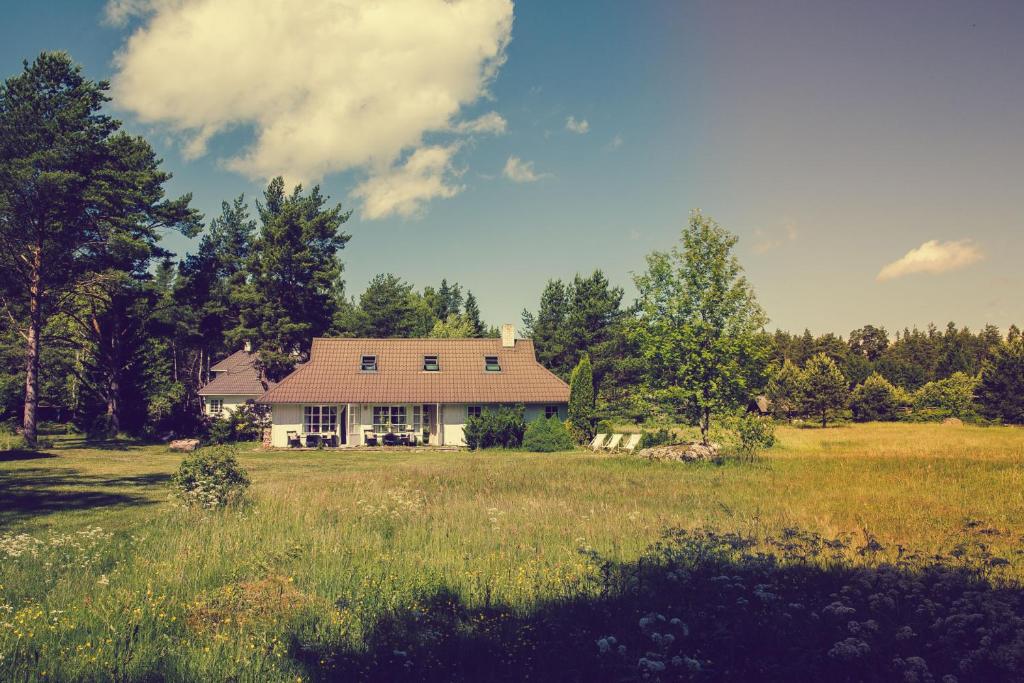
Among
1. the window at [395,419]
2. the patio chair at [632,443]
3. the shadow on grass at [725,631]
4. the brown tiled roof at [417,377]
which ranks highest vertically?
the brown tiled roof at [417,377]

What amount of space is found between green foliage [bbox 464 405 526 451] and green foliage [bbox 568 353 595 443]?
9.35 feet

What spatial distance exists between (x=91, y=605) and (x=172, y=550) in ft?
7.51

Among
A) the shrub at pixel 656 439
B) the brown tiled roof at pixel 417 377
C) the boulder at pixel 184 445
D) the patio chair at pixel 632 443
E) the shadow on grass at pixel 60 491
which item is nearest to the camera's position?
the shadow on grass at pixel 60 491

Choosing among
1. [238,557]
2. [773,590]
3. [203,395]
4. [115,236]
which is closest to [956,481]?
[773,590]

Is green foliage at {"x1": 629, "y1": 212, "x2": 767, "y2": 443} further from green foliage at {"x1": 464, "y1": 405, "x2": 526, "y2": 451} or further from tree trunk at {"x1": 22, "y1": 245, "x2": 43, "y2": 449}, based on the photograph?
tree trunk at {"x1": 22, "y1": 245, "x2": 43, "y2": 449}

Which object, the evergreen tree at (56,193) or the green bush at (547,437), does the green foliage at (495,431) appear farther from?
the evergreen tree at (56,193)

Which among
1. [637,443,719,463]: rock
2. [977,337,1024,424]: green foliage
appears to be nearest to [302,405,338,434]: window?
[637,443,719,463]: rock

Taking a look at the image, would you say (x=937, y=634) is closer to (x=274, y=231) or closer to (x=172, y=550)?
(x=172, y=550)

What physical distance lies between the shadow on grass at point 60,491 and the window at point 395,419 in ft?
46.4

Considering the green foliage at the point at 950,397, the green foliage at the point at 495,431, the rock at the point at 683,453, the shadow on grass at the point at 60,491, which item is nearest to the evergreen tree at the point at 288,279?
the green foliage at the point at 495,431

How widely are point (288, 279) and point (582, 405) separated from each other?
26.7 m

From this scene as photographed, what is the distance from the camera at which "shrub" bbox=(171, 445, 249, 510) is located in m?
12.3

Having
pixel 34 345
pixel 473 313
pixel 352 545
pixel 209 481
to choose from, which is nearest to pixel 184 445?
pixel 34 345

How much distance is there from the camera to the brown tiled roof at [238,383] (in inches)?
1912
